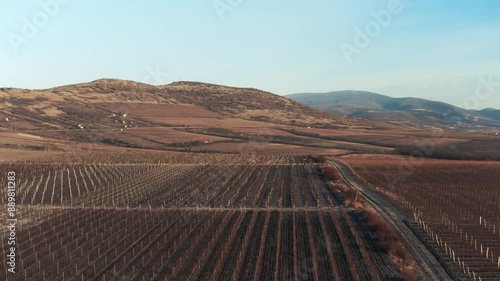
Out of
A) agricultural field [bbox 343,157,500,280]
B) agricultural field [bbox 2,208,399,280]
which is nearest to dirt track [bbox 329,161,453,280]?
agricultural field [bbox 343,157,500,280]

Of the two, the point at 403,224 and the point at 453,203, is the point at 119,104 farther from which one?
the point at 403,224

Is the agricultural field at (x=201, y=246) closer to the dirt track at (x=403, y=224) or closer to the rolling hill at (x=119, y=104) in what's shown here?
the dirt track at (x=403, y=224)

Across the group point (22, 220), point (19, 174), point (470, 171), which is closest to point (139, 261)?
point (22, 220)

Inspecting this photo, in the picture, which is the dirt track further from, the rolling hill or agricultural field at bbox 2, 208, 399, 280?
the rolling hill

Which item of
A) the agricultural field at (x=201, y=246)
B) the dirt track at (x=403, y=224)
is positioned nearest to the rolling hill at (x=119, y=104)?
the dirt track at (x=403, y=224)

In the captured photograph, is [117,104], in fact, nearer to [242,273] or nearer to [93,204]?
[93,204]

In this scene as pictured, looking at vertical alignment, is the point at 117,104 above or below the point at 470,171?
above
